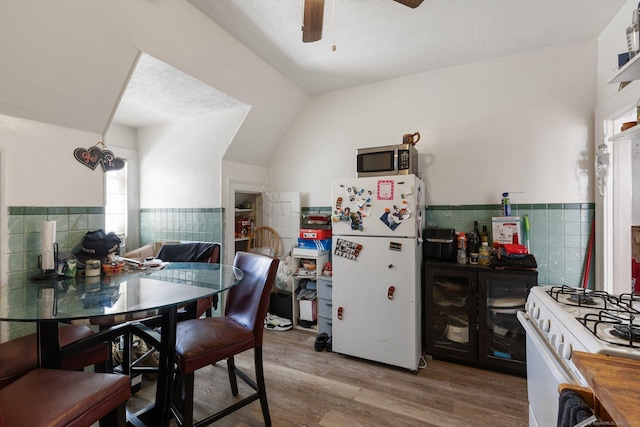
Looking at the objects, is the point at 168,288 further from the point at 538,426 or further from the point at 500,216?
the point at 500,216

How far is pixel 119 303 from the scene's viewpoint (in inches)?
49.1

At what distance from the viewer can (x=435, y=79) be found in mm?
2820

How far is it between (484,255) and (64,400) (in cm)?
276

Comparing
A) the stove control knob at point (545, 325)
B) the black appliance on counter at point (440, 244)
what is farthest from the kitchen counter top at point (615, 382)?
the black appliance on counter at point (440, 244)

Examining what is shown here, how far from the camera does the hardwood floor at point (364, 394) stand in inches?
69.6

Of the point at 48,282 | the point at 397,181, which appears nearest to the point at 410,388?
the point at 397,181

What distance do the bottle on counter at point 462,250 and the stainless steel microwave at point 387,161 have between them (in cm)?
75

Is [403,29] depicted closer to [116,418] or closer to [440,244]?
[440,244]

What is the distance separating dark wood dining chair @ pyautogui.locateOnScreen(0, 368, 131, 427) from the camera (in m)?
0.88

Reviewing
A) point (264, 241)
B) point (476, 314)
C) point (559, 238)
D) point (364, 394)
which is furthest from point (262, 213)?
point (559, 238)

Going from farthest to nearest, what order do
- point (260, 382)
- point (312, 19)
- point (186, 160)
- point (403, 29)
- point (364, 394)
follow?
1. point (186, 160)
2. point (403, 29)
3. point (364, 394)
4. point (260, 382)
5. point (312, 19)

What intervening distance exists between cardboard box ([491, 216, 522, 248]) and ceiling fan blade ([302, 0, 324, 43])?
2139mm

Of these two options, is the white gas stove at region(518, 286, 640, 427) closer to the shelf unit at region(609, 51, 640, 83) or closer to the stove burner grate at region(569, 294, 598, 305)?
the stove burner grate at region(569, 294, 598, 305)

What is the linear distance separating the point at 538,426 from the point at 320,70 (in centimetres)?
299
